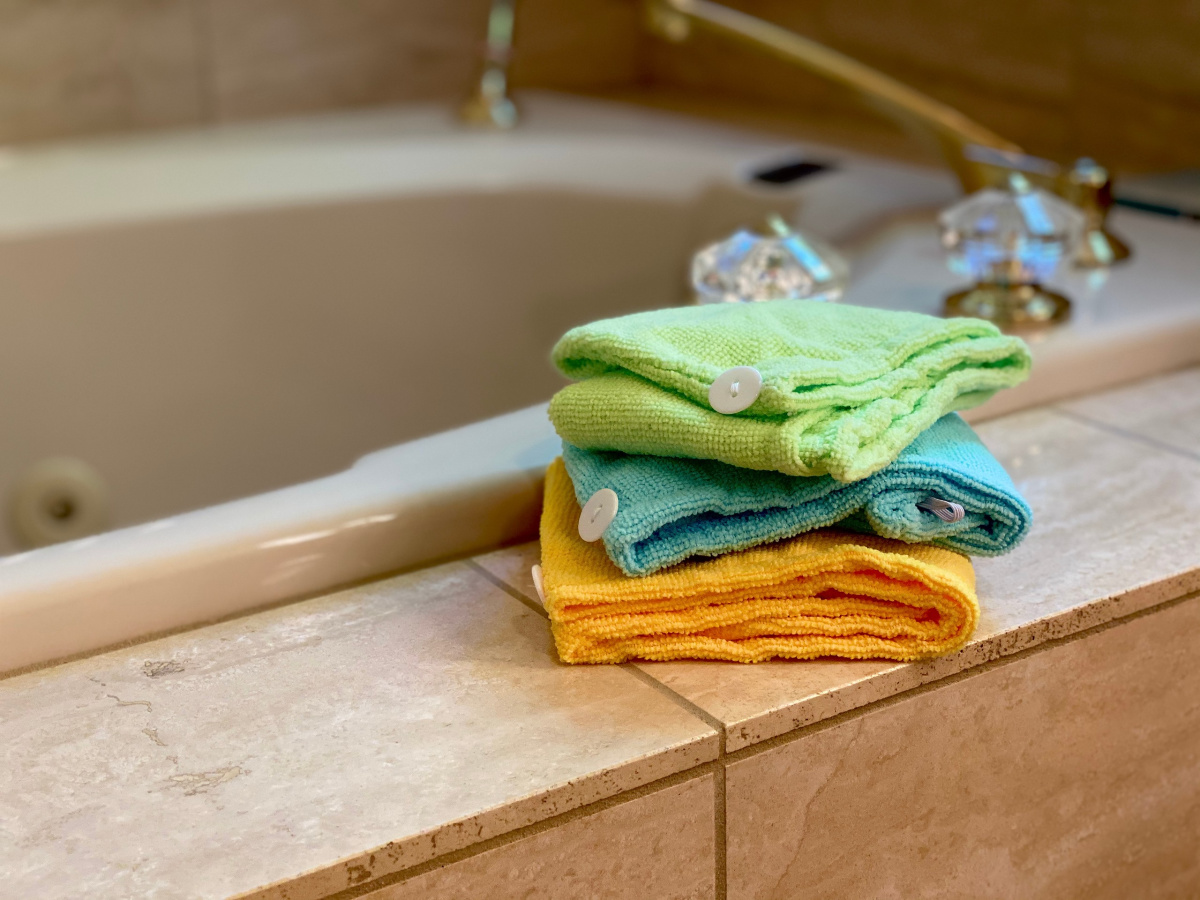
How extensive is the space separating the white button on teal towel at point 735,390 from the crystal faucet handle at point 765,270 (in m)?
0.34

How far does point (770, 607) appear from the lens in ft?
1.90

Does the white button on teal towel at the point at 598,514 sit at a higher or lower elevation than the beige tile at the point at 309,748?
higher

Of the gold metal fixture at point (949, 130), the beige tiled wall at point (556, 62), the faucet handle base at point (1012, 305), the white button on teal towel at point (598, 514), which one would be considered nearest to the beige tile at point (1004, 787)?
the white button on teal towel at point (598, 514)

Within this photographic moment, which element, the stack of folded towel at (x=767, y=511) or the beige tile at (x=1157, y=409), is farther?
the beige tile at (x=1157, y=409)

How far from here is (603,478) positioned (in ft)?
1.96

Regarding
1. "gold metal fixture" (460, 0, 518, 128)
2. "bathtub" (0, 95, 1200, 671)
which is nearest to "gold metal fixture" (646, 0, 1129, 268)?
"bathtub" (0, 95, 1200, 671)

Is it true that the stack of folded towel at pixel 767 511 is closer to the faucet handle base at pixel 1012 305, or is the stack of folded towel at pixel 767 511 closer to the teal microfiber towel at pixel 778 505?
the teal microfiber towel at pixel 778 505

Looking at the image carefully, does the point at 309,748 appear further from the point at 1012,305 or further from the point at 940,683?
the point at 1012,305

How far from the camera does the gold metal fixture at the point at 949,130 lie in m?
1.08

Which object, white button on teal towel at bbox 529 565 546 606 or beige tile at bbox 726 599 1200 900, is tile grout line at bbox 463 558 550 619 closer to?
white button on teal towel at bbox 529 565 546 606

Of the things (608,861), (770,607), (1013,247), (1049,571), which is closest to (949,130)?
(1013,247)

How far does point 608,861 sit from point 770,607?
129mm

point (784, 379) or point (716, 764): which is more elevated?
point (784, 379)

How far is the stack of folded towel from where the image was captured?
1.83 ft
